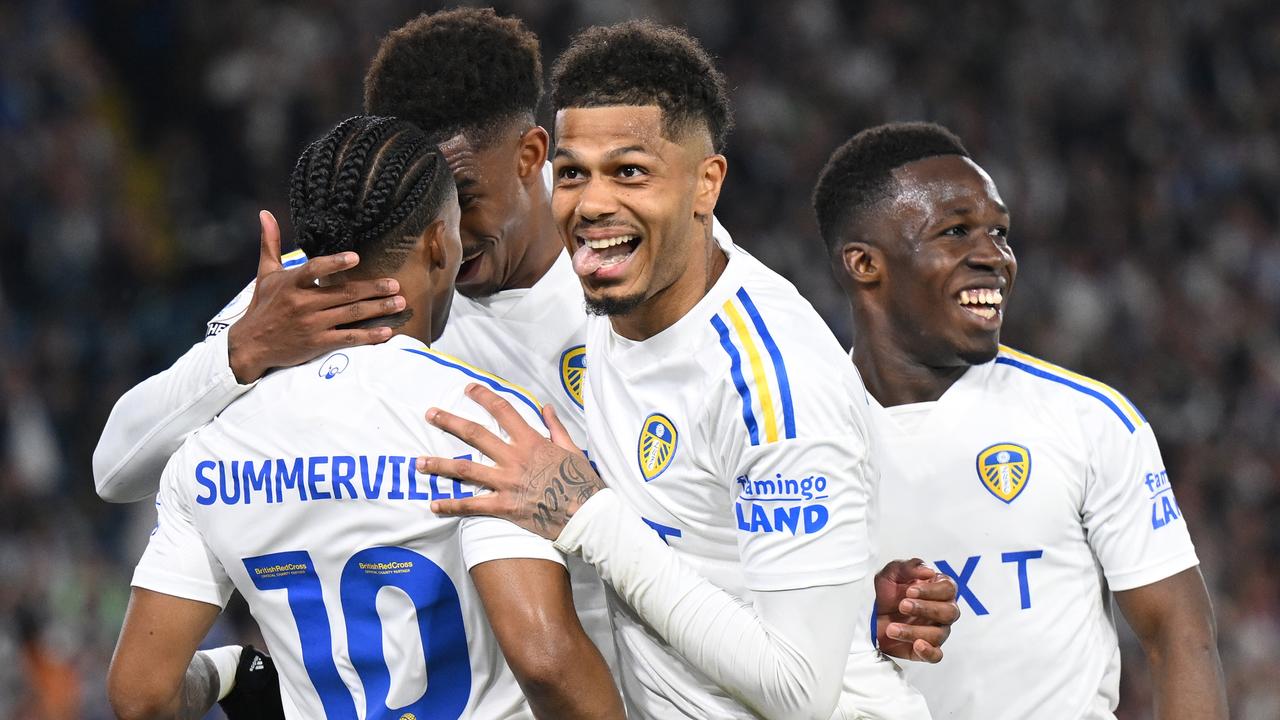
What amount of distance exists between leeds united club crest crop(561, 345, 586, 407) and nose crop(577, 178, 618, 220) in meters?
0.78

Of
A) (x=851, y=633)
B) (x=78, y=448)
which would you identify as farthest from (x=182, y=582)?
(x=78, y=448)

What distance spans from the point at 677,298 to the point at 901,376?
96 centimetres

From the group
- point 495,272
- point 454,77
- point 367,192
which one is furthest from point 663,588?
point 454,77

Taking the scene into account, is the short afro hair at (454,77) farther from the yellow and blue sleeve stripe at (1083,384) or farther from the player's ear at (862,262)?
the yellow and blue sleeve stripe at (1083,384)

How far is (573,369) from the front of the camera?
3.84 m

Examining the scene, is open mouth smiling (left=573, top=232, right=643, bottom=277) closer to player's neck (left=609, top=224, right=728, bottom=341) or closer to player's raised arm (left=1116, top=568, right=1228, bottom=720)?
player's neck (left=609, top=224, right=728, bottom=341)

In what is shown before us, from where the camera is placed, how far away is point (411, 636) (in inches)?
113

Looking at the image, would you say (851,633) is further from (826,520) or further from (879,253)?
(879,253)

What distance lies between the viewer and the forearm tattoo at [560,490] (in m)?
2.82

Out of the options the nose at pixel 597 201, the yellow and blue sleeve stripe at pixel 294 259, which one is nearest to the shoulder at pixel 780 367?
the nose at pixel 597 201

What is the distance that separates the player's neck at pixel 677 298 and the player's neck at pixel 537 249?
0.77 metres

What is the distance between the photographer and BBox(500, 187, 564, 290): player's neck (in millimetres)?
3957

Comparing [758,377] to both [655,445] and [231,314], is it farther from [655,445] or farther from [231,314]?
[231,314]

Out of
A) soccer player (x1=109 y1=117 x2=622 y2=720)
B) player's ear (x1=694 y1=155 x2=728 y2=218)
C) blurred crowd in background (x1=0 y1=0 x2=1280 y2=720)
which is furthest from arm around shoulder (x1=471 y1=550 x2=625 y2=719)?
blurred crowd in background (x1=0 y1=0 x2=1280 y2=720)
